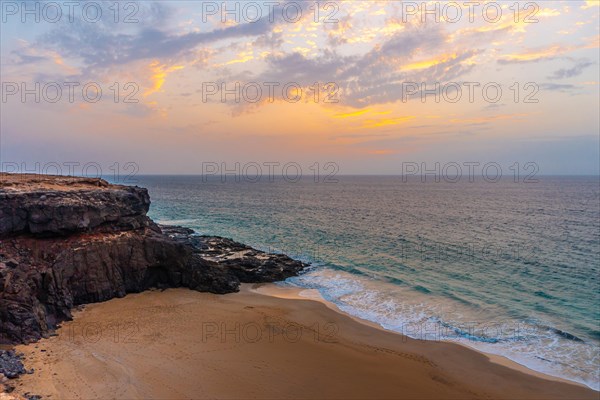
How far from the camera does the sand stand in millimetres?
17031

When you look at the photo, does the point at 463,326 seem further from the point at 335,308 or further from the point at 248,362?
the point at 248,362

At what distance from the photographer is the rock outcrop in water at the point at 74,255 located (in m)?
21.4

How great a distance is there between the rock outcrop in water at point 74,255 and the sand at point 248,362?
1534 mm

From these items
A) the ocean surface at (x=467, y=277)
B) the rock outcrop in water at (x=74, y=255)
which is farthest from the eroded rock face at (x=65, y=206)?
the ocean surface at (x=467, y=277)

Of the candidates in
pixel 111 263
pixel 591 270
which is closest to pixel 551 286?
pixel 591 270

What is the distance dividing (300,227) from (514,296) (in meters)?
39.4

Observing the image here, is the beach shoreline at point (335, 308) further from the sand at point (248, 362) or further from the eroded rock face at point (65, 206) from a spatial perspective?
the eroded rock face at point (65, 206)

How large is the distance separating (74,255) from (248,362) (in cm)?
1391

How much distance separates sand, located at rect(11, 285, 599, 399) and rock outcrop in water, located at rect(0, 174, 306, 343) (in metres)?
1.53

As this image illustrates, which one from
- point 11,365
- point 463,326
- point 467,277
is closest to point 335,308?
point 463,326

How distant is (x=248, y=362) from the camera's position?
64.3 ft

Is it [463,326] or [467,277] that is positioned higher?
[467,277]

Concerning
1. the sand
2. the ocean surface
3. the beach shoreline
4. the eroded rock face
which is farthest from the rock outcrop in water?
the ocean surface

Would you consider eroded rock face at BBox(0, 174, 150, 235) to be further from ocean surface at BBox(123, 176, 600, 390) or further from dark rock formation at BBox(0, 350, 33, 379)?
ocean surface at BBox(123, 176, 600, 390)
